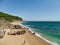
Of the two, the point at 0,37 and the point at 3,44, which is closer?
the point at 3,44

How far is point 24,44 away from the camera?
58.8 feet

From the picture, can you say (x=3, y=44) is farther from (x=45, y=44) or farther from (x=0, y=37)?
(x=45, y=44)

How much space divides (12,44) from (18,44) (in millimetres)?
786

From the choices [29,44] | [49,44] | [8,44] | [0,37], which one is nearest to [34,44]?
[29,44]

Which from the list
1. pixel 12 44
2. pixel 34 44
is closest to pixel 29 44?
pixel 34 44

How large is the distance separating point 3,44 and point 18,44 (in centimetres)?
195

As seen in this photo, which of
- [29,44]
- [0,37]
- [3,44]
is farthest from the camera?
[0,37]

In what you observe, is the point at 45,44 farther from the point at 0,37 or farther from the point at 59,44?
the point at 0,37

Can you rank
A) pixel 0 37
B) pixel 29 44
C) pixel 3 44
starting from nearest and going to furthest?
pixel 3 44
pixel 29 44
pixel 0 37

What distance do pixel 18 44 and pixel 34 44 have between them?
2.30m

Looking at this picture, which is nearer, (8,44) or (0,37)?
(8,44)

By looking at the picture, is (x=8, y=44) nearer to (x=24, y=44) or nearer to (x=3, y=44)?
(x=3, y=44)

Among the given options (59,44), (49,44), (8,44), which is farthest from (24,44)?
(59,44)

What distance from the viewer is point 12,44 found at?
17.5 meters
